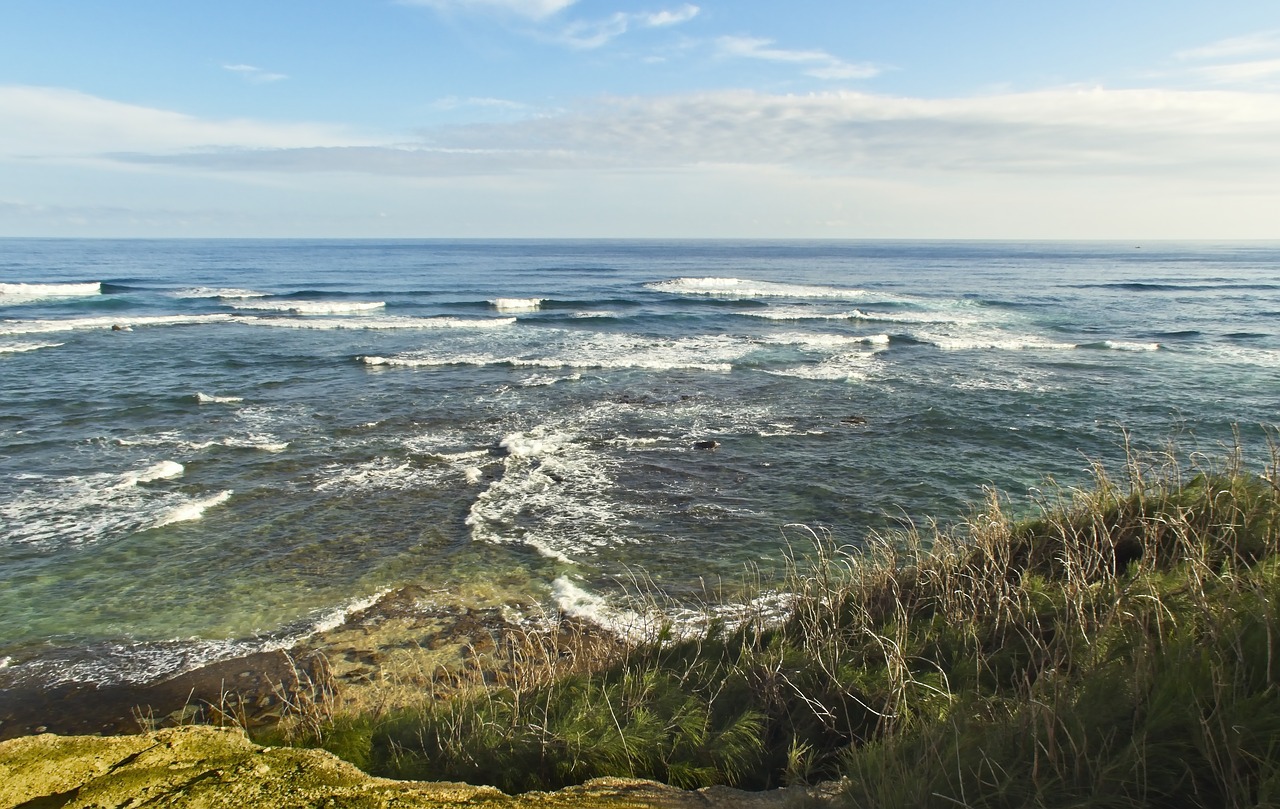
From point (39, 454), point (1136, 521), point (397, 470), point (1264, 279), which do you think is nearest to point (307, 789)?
point (1136, 521)

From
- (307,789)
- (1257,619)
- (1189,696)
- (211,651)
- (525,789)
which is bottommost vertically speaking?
(211,651)

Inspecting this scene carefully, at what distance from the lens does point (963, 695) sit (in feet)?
13.6

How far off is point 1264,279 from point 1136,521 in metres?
83.5

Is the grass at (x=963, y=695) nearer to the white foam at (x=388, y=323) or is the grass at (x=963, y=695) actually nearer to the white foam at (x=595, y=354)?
the white foam at (x=595, y=354)

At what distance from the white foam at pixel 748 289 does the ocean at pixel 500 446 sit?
15640 mm

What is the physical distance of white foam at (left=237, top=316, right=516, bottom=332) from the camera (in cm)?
3534

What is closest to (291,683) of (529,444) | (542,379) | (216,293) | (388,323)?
(529,444)

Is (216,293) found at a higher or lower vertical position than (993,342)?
higher

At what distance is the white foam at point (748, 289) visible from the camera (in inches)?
2108

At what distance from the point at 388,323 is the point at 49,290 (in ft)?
94.0

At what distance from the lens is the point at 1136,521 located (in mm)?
6820

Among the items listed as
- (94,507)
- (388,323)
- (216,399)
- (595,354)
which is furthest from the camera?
(388,323)

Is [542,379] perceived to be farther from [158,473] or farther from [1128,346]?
[1128,346]

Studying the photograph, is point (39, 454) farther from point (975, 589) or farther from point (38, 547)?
point (975, 589)
